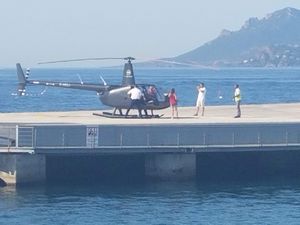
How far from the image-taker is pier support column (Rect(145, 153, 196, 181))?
136 feet

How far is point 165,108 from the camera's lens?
48.1 m

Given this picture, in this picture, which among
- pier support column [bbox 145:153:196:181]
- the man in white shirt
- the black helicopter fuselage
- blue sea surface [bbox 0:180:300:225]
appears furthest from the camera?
the black helicopter fuselage

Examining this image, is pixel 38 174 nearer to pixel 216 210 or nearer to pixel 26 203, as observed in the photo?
pixel 26 203

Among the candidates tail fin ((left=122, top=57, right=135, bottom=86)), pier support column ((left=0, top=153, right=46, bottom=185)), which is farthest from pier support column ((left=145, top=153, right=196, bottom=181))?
tail fin ((left=122, top=57, right=135, bottom=86))

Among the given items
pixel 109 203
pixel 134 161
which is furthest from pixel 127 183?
pixel 109 203

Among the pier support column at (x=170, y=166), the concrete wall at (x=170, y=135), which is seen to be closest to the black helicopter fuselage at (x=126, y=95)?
the pier support column at (x=170, y=166)

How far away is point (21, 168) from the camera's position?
40156 millimetres

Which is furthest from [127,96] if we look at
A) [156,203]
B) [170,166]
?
[156,203]

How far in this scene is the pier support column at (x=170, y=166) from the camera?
1633 inches

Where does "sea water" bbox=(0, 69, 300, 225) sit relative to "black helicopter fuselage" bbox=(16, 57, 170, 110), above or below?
below

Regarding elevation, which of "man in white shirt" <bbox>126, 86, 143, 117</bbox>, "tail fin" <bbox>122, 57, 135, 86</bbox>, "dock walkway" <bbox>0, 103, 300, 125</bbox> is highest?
"tail fin" <bbox>122, 57, 135, 86</bbox>

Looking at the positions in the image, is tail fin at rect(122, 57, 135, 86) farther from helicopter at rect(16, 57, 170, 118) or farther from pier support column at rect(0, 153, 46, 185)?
pier support column at rect(0, 153, 46, 185)

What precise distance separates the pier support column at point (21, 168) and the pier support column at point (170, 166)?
372 centimetres

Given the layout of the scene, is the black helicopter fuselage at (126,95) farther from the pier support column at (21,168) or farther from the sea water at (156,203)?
the pier support column at (21,168)
